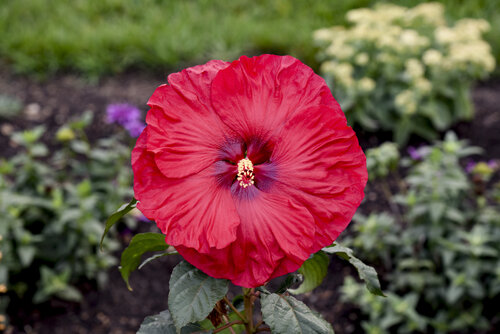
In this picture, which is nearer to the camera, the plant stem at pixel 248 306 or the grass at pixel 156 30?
the plant stem at pixel 248 306

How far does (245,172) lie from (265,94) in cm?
13

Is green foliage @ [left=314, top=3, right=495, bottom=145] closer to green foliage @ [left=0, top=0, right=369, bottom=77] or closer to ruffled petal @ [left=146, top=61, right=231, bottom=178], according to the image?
green foliage @ [left=0, top=0, right=369, bottom=77]

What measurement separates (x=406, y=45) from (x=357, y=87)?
410mm

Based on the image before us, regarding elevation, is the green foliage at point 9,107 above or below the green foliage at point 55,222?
above

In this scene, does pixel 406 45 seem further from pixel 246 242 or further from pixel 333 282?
pixel 246 242

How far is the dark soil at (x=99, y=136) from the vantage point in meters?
2.49

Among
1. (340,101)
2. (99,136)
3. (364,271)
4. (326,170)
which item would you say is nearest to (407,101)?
(340,101)

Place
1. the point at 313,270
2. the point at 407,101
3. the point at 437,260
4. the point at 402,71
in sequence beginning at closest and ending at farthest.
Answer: the point at 313,270 → the point at 437,260 → the point at 407,101 → the point at 402,71

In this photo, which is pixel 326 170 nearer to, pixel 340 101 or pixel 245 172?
pixel 245 172

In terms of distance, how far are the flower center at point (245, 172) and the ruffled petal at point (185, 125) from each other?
→ 0.04 metres

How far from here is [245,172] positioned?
0.86 metres

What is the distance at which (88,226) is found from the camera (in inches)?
95.5

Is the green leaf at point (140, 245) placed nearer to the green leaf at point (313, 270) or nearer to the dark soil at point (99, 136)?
the green leaf at point (313, 270)

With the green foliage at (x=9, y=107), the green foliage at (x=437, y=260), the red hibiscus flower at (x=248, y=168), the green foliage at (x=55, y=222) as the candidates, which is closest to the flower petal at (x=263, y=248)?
the red hibiscus flower at (x=248, y=168)
